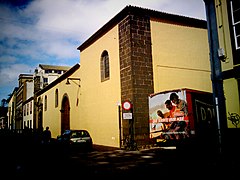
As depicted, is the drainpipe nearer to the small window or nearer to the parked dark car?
the small window

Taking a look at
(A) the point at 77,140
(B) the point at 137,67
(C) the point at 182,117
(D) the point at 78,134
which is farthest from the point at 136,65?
(A) the point at 77,140

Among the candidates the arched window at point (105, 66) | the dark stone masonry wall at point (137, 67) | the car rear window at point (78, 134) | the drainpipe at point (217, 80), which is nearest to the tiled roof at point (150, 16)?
the dark stone masonry wall at point (137, 67)

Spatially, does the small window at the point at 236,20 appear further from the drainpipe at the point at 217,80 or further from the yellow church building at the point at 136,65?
the yellow church building at the point at 136,65

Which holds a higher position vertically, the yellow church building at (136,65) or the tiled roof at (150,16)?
the tiled roof at (150,16)

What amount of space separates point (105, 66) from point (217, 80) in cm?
933

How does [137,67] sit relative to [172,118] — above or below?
above

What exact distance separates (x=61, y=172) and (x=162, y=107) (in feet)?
18.0

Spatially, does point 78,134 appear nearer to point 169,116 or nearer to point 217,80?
point 169,116

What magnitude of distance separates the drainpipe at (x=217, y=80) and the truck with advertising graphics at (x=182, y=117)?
0.81 meters

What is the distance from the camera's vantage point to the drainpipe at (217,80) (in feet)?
31.0

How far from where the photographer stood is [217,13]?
33.3 ft

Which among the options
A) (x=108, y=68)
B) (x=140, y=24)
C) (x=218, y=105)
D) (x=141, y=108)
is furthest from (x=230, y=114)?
(x=108, y=68)

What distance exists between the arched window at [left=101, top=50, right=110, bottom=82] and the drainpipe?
8.32 meters

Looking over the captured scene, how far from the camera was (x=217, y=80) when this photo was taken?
9.84 m
